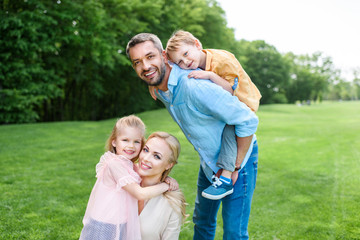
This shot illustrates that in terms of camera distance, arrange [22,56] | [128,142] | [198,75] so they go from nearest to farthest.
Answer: [198,75], [128,142], [22,56]

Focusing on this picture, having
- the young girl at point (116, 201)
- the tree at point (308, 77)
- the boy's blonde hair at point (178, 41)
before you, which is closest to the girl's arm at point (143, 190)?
the young girl at point (116, 201)

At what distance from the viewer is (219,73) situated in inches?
93.4

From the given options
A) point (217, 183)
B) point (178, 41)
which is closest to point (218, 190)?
point (217, 183)

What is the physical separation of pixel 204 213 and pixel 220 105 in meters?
0.98

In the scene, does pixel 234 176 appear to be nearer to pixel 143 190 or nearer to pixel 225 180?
pixel 225 180

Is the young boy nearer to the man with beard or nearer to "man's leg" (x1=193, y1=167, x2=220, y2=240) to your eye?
the man with beard

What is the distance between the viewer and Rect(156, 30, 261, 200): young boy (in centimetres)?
205

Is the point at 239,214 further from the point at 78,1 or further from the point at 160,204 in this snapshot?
the point at 78,1

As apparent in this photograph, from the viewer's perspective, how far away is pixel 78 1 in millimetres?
16359

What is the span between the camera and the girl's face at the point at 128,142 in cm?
245

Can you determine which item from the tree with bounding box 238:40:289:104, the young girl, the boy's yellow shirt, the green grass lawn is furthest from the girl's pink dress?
the tree with bounding box 238:40:289:104

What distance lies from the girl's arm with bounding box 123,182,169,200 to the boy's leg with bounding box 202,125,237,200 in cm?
36

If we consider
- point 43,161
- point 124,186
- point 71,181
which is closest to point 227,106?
point 124,186

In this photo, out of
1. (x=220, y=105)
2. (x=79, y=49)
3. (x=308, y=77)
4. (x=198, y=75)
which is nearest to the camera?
(x=220, y=105)
